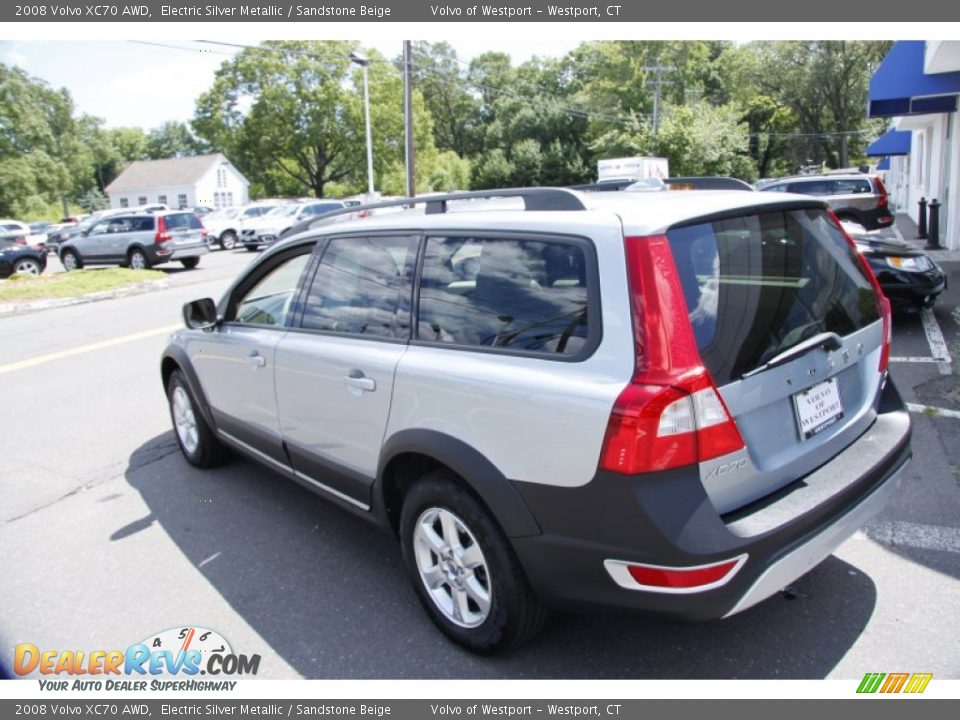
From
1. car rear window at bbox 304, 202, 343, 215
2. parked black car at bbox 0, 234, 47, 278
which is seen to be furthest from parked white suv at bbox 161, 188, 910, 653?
car rear window at bbox 304, 202, 343, 215

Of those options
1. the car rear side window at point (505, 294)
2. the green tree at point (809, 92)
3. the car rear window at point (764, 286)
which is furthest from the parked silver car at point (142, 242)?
the green tree at point (809, 92)

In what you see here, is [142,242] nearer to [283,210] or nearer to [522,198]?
[283,210]

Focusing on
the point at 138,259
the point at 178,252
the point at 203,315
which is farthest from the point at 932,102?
the point at 138,259

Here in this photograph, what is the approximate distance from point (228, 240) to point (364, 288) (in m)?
26.0

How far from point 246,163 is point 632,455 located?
199ft

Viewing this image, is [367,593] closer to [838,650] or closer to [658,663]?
[658,663]

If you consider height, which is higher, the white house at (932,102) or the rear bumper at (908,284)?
the white house at (932,102)

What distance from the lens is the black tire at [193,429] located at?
15.7ft

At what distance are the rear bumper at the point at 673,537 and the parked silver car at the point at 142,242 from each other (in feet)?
62.8

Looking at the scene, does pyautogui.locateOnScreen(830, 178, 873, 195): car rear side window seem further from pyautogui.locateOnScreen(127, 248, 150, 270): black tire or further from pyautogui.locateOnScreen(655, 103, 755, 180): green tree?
pyautogui.locateOnScreen(655, 103, 755, 180): green tree

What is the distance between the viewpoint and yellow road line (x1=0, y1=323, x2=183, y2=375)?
27.6ft

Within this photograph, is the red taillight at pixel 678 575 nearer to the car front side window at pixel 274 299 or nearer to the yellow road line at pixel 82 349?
the car front side window at pixel 274 299

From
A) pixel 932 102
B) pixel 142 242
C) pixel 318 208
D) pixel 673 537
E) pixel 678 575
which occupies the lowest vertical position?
pixel 678 575

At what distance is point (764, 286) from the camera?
2.64m
